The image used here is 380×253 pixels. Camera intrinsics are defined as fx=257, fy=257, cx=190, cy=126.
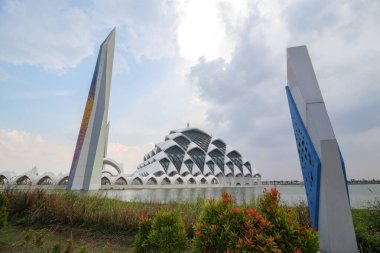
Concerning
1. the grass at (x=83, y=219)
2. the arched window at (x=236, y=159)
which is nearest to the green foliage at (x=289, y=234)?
the grass at (x=83, y=219)

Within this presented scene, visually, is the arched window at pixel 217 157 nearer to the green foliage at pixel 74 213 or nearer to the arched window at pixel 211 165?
the arched window at pixel 211 165

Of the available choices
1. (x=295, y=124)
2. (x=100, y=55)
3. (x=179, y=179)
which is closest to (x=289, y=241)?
(x=295, y=124)

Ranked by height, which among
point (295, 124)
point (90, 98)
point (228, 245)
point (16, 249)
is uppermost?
point (90, 98)

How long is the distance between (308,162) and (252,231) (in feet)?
10.5

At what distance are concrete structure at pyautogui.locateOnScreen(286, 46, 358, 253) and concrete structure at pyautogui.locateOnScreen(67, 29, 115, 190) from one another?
22942mm

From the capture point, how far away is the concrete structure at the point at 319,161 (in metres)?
4.69

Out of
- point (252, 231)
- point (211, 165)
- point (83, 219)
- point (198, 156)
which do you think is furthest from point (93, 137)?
point (211, 165)

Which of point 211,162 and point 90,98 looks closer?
point 90,98

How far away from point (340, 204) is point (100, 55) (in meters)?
27.9

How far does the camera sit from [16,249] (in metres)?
4.71

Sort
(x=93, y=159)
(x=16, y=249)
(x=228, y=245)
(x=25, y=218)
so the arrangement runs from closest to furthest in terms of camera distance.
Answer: (x=228, y=245), (x=16, y=249), (x=25, y=218), (x=93, y=159)

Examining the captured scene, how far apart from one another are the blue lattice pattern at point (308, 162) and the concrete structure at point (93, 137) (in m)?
22.7

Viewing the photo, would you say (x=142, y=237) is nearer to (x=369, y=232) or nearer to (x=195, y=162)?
(x=369, y=232)

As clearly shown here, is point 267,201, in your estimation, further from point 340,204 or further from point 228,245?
point 340,204
